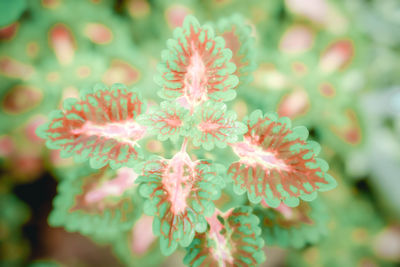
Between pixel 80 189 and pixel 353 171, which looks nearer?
pixel 80 189

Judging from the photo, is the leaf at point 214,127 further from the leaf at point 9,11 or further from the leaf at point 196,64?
the leaf at point 9,11

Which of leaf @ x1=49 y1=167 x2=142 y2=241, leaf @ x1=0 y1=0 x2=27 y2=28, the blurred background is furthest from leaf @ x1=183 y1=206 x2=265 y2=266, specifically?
leaf @ x1=0 y1=0 x2=27 y2=28

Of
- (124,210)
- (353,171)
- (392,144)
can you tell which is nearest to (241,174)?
(124,210)

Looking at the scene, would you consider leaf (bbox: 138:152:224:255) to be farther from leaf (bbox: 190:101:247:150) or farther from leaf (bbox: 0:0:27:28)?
leaf (bbox: 0:0:27:28)

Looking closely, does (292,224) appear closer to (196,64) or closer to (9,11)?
(196,64)

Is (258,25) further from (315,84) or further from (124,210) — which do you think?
(124,210)

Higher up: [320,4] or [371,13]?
[371,13]
